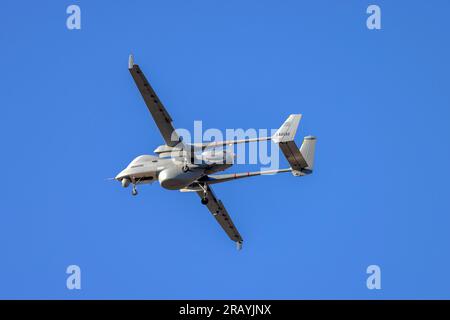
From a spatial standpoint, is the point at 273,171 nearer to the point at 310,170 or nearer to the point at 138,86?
the point at 310,170

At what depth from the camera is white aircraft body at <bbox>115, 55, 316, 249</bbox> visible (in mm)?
61156

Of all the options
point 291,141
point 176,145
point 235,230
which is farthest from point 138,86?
point 235,230

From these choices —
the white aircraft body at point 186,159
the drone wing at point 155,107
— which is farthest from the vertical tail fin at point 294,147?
the drone wing at point 155,107

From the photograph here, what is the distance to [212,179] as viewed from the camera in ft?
214

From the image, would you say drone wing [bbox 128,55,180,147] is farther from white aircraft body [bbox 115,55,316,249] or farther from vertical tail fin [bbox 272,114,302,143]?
vertical tail fin [bbox 272,114,302,143]

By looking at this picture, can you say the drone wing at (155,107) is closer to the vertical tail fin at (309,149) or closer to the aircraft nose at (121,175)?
the aircraft nose at (121,175)

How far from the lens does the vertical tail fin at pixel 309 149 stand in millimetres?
64688

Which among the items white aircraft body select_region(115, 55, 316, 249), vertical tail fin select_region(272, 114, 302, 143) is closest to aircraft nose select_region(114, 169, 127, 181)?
white aircraft body select_region(115, 55, 316, 249)

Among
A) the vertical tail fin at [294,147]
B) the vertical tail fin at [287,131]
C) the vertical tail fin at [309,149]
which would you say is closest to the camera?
the vertical tail fin at [287,131]

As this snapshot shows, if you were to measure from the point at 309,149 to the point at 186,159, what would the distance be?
314 inches

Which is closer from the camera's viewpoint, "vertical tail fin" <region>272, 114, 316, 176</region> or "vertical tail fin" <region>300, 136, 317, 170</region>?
"vertical tail fin" <region>272, 114, 316, 176</region>

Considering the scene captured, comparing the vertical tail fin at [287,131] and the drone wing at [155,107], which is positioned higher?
the drone wing at [155,107]
